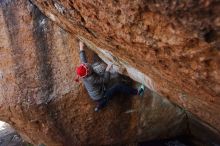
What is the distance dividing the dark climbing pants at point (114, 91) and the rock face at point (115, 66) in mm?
225

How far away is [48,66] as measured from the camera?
19.7 feet

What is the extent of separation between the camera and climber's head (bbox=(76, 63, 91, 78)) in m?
5.59

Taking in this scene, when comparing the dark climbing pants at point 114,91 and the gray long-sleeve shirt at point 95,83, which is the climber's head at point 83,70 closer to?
the gray long-sleeve shirt at point 95,83

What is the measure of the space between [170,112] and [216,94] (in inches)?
175

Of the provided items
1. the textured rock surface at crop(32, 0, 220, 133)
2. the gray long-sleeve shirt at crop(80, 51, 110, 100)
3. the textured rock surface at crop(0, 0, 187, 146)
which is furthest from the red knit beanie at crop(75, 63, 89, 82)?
the textured rock surface at crop(32, 0, 220, 133)

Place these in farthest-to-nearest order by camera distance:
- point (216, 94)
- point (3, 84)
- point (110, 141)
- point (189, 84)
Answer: point (110, 141)
point (3, 84)
point (189, 84)
point (216, 94)

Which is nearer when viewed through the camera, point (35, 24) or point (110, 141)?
point (35, 24)

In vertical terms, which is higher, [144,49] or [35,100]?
[144,49]

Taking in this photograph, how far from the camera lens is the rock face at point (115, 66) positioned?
2.66m

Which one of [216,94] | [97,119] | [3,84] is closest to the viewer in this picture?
[216,94]

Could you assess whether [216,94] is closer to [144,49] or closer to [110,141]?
[144,49]

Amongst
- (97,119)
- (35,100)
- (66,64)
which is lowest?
(97,119)

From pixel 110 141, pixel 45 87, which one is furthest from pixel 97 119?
pixel 45 87

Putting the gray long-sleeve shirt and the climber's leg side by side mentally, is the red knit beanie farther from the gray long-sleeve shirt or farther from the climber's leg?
the climber's leg
